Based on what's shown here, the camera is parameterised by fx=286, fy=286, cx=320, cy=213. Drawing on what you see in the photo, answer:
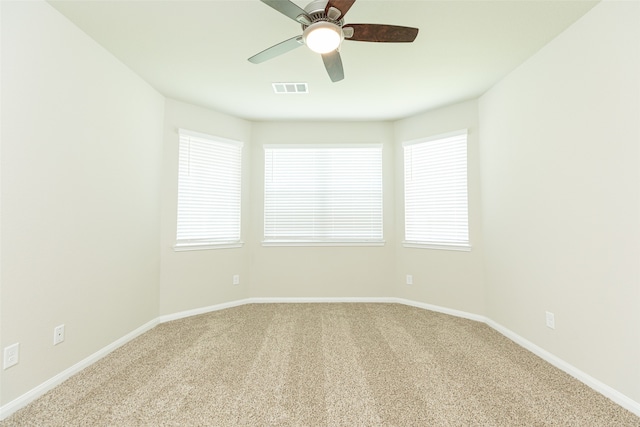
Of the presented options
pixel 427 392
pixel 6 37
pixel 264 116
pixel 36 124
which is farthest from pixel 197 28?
pixel 427 392

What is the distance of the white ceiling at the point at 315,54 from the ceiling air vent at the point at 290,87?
81 mm

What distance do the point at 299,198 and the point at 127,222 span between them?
7.03 feet

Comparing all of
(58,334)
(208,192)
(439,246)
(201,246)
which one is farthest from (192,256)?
(439,246)

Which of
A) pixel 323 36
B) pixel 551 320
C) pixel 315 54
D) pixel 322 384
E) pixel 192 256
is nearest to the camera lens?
pixel 323 36

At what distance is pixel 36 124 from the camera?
1.94 metres

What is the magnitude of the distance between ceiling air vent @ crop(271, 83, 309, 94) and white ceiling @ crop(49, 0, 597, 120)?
3.2 inches

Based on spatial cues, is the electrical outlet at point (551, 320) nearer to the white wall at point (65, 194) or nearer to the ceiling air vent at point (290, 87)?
the ceiling air vent at point (290, 87)

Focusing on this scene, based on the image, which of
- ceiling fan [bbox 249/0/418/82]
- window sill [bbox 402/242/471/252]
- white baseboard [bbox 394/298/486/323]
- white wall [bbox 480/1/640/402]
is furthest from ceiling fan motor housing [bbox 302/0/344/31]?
white baseboard [bbox 394/298/486/323]

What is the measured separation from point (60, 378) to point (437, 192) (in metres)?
4.11

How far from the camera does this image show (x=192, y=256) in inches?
143

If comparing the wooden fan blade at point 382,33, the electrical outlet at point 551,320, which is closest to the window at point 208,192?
the wooden fan blade at point 382,33

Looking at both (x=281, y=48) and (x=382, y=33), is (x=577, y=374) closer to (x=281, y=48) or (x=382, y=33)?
(x=382, y=33)

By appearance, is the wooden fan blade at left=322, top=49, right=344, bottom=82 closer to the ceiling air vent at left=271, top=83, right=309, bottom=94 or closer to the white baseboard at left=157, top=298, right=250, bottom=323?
the ceiling air vent at left=271, top=83, right=309, bottom=94

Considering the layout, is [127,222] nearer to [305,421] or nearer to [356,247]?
[305,421]
